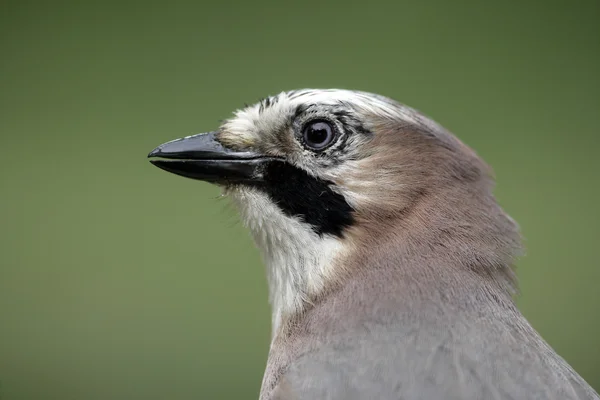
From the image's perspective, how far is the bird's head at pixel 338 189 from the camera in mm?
2869

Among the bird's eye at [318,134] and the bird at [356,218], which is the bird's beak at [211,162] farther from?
the bird's eye at [318,134]

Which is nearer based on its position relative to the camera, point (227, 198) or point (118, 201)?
point (227, 198)

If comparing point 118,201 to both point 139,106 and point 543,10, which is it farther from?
point 543,10

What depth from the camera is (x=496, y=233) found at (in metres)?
2.90

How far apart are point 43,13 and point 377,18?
2.31 metres

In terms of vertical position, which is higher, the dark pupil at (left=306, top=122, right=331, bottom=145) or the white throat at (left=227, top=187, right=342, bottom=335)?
the dark pupil at (left=306, top=122, right=331, bottom=145)

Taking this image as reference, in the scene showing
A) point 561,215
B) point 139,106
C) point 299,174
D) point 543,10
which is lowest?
point 139,106

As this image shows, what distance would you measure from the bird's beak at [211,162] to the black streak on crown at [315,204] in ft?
0.35

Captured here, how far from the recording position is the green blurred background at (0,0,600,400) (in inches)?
229

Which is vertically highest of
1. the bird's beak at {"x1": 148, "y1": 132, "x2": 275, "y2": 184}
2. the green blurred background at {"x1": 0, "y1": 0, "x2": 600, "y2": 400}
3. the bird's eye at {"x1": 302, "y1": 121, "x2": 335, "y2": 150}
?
the bird's eye at {"x1": 302, "y1": 121, "x2": 335, "y2": 150}

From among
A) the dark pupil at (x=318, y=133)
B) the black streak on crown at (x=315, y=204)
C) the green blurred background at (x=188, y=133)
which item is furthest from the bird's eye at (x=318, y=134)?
A: the green blurred background at (x=188, y=133)

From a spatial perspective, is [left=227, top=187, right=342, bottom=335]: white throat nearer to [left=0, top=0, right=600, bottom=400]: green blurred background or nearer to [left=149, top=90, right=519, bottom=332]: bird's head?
[left=149, top=90, right=519, bottom=332]: bird's head

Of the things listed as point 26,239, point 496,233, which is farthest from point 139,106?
point 496,233

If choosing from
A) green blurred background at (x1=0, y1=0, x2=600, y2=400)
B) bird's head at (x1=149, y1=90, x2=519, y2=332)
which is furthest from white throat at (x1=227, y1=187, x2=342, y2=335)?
green blurred background at (x1=0, y1=0, x2=600, y2=400)
